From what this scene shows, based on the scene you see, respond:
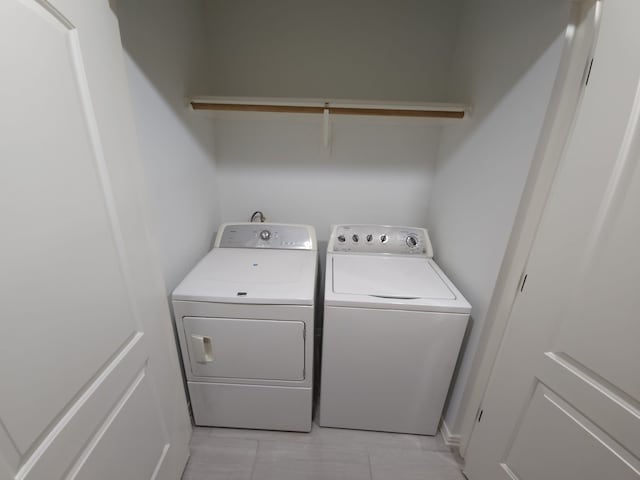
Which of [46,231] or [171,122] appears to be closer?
[46,231]

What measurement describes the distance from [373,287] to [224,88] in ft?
5.40

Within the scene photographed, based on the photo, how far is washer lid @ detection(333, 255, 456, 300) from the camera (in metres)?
1.39

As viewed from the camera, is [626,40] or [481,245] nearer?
[626,40]

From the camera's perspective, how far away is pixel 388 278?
1538 mm

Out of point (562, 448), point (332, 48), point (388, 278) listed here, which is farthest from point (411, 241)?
point (332, 48)

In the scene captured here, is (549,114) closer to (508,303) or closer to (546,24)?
(546,24)

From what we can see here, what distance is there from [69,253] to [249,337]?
2.89ft

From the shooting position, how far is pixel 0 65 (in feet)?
1.67

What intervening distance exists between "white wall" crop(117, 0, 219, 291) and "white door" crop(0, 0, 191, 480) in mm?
285

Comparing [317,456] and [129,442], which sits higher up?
[129,442]

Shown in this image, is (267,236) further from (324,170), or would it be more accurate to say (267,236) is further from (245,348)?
(245,348)

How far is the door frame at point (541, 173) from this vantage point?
2.87 feet

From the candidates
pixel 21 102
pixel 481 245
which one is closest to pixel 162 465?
pixel 21 102

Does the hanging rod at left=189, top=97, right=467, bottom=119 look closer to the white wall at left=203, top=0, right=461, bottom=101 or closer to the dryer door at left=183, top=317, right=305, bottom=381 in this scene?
the white wall at left=203, top=0, right=461, bottom=101
